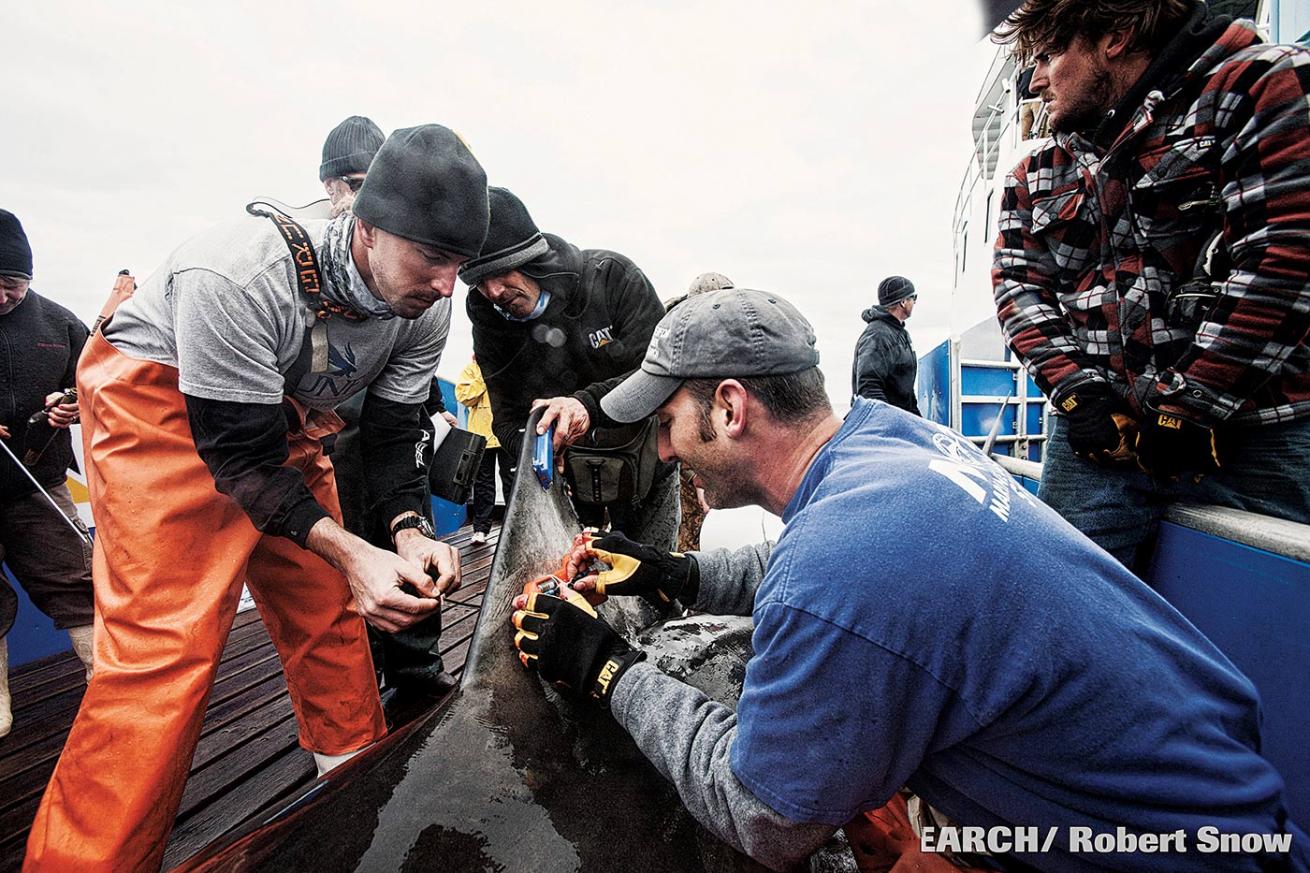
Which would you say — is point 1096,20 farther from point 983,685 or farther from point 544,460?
point 544,460

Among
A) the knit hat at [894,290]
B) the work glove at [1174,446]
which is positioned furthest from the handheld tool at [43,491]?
the knit hat at [894,290]

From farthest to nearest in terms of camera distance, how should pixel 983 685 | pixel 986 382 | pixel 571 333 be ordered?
pixel 986 382 → pixel 571 333 → pixel 983 685

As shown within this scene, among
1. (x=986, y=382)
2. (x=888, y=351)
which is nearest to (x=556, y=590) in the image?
(x=888, y=351)

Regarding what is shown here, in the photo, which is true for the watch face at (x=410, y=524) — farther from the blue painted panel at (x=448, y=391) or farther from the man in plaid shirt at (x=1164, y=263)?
the blue painted panel at (x=448, y=391)

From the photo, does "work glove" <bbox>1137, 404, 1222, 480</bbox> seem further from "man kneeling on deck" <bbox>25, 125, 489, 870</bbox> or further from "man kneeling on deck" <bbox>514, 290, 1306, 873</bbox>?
"man kneeling on deck" <bbox>25, 125, 489, 870</bbox>

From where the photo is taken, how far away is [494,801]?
101cm

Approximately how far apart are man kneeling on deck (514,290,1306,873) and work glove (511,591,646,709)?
22cm

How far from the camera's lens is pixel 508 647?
136 cm

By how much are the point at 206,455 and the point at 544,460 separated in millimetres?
881

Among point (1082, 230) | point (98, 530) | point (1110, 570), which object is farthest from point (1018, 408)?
point (98, 530)

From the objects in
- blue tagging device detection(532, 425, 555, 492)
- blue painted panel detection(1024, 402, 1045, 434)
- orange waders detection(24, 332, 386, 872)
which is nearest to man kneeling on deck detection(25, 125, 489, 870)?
orange waders detection(24, 332, 386, 872)

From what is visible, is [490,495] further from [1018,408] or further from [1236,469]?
[1018,408]

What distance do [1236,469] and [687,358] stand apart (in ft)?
4.70

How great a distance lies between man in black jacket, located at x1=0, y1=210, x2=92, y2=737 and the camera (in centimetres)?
270
